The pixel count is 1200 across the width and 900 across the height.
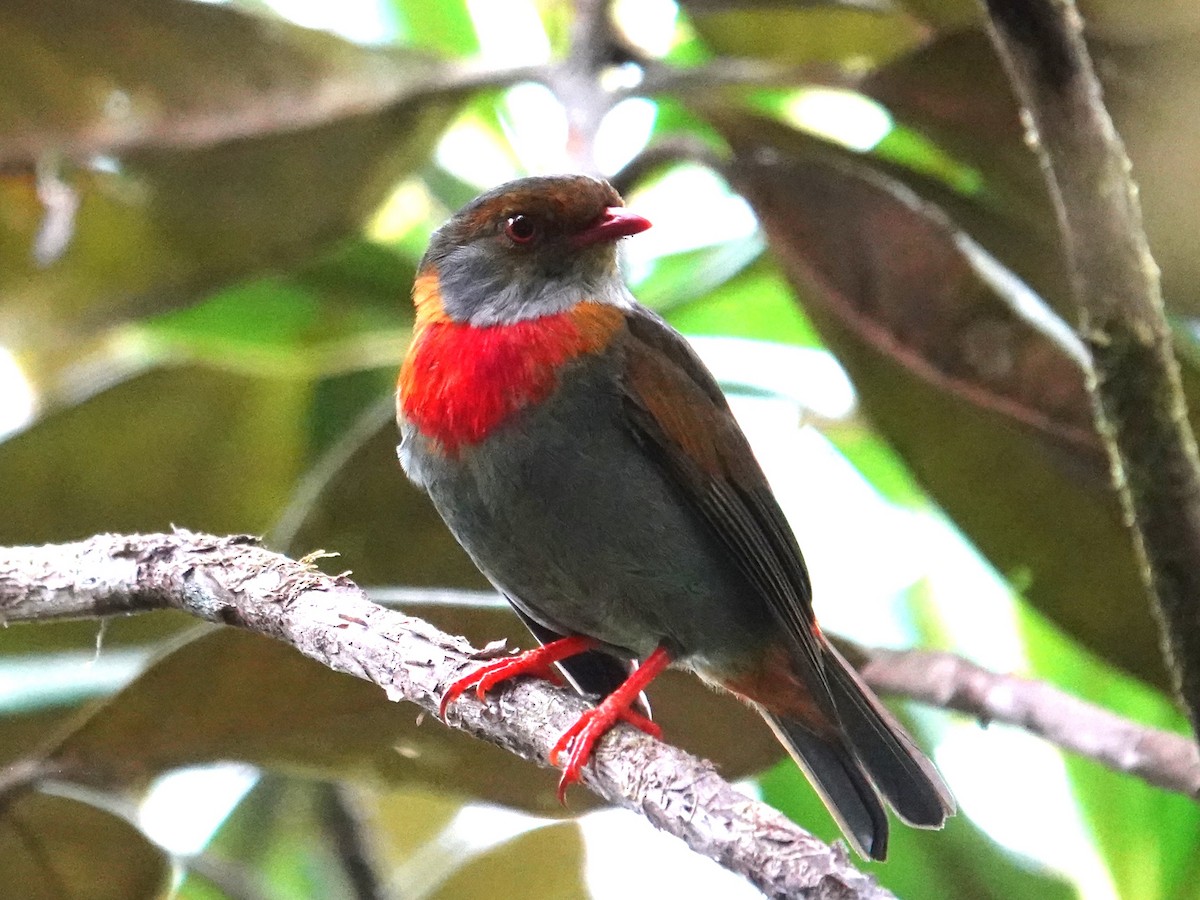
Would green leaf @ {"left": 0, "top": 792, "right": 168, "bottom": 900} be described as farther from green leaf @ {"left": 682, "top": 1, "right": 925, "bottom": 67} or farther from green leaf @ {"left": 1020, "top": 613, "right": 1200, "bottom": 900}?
green leaf @ {"left": 682, "top": 1, "right": 925, "bottom": 67}

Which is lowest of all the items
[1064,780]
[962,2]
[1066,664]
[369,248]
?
[1064,780]

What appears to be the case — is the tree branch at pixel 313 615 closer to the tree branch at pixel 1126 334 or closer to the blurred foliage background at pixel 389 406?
the blurred foliage background at pixel 389 406

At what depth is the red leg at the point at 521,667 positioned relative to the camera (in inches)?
75.9

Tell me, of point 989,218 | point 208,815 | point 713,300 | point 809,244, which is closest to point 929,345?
point 809,244

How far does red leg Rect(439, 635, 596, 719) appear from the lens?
75.9 inches

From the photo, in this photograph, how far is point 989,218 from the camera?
3.35 meters

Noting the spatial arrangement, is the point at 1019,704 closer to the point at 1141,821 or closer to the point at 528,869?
the point at 1141,821

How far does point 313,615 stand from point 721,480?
826 mm

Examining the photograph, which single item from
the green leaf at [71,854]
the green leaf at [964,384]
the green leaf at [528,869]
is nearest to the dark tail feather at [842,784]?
the green leaf at [528,869]

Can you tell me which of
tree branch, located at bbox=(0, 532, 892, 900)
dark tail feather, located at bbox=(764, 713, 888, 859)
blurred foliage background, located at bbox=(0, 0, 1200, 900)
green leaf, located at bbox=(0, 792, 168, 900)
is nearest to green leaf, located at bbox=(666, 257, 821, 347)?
blurred foliage background, located at bbox=(0, 0, 1200, 900)

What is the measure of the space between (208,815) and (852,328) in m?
2.02

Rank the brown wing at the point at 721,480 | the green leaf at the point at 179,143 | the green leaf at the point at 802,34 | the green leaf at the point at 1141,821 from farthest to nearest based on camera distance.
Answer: the green leaf at the point at 802,34
the green leaf at the point at 179,143
the green leaf at the point at 1141,821
the brown wing at the point at 721,480

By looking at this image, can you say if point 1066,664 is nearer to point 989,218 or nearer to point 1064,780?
point 1064,780

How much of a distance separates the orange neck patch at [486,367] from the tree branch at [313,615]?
40 centimetres
